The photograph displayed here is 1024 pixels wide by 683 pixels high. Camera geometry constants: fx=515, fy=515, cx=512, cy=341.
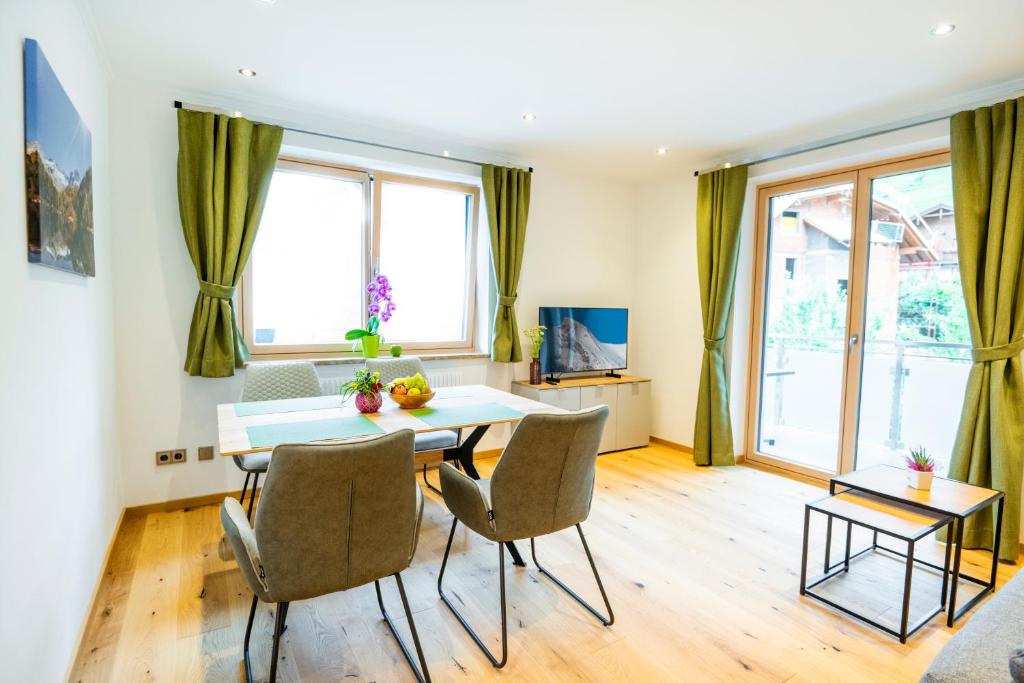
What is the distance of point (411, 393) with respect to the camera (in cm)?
258

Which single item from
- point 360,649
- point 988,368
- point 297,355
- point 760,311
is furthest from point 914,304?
point 297,355

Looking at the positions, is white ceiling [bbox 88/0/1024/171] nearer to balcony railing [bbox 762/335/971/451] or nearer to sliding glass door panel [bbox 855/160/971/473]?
sliding glass door panel [bbox 855/160/971/473]

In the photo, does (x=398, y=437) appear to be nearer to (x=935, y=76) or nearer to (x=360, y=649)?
(x=360, y=649)

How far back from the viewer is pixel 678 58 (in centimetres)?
262

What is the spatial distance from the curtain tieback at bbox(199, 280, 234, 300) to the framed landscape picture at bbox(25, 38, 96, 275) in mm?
901

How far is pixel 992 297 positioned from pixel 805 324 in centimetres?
126

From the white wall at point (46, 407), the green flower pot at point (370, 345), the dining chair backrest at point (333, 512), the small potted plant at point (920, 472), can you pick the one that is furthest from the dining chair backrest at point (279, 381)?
the small potted plant at point (920, 472)

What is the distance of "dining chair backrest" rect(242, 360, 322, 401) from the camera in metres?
3.00

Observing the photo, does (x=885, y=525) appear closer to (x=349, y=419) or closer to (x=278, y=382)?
(x=349, y=419)

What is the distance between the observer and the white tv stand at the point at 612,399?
436 cm

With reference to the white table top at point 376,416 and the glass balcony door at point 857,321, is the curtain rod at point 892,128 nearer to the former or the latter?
the glass balcony door at point 857,321

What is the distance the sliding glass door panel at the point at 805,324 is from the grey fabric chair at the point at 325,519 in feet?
11.4

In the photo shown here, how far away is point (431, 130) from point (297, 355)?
190 cm

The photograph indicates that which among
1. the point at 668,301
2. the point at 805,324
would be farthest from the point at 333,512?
the point at 668,301
